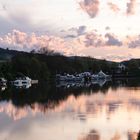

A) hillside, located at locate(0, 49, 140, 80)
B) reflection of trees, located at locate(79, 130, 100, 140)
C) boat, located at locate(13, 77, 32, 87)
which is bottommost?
reflection of trees, located at locate(79, 130, 100, 140)

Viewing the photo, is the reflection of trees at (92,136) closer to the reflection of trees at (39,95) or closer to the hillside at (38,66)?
the reflection of trees at (39,95)

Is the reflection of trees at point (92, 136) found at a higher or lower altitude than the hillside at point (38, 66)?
lower

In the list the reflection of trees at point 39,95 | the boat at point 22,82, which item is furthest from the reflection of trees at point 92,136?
the boat at point 22,82

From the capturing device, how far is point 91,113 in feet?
143

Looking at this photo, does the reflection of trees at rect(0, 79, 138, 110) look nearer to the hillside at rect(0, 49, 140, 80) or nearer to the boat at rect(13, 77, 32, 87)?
the boat at rect(13, 77, 32, 87)

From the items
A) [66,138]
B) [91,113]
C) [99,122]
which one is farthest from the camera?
[91,113]

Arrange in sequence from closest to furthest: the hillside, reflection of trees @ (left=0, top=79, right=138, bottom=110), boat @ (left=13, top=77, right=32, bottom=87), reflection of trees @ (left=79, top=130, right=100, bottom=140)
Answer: reflection of trees @ (left=79, top=130, right=100, bottom=140), reflection of trees @ (left=0, top=79, right=138, bottom=110), boat @ (left=13, top=77, right=32, bottom=87), the hillside

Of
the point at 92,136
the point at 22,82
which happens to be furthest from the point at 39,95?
the point at 92,136

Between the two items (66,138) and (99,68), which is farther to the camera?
(99,68)

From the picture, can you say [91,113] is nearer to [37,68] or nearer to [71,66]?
[37,68]

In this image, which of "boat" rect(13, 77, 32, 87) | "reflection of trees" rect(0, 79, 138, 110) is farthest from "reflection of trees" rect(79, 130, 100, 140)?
"boat" rect(13, 77, 32, 87)

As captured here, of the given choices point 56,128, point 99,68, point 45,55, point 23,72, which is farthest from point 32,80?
point 56,128

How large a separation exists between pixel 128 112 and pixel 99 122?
7.94 meters

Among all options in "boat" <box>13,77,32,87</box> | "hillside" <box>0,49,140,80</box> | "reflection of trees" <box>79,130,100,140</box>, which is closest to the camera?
"reflection of trees" <box>79,130,100,140</box>
